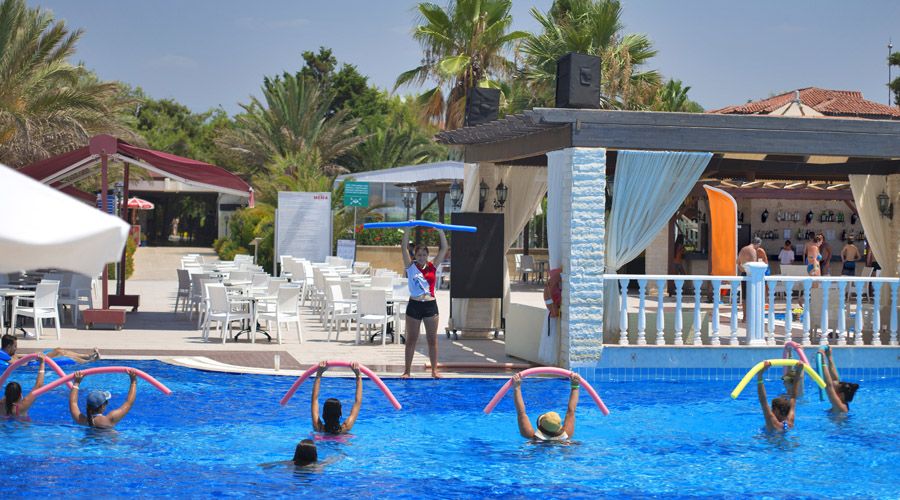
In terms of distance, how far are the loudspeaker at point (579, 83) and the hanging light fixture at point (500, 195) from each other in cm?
370

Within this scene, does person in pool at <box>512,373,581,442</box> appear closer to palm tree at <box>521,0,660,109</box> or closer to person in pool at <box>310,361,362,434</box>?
person in pool at <box>310,361,362,434</box>

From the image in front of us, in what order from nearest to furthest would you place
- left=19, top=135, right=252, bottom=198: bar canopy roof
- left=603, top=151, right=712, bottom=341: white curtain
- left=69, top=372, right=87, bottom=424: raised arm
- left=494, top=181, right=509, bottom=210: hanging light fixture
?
left=69, top=372, right=87, bottom=424: raised arm → left=603, top=151, right=712, bottom=341: white curtain → left=494, top=181, right=509, bottom=210: hanging light fixture → left=19, top=135, right=252, bottom=198: bar canopy roof

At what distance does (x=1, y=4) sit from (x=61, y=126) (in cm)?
305

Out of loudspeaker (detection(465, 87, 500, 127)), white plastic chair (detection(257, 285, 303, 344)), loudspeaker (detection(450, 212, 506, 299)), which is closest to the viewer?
white plastic chair (detection(257, 285, 303, 344))

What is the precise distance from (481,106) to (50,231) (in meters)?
13.7

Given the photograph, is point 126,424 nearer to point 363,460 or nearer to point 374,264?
point 363,460

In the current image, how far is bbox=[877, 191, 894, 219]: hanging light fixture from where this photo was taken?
1578 cm

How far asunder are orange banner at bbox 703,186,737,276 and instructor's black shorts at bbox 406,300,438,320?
5.57 meters

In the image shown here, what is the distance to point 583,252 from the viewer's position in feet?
43.1

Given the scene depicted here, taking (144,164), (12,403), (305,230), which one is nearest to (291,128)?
(305,230)

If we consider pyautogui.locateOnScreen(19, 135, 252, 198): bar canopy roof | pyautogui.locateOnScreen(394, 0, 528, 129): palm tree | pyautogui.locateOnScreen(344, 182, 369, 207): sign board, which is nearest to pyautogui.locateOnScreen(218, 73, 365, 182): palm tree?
pyautogui.locateOnScreen(394, 0, 528, 129): palm tree

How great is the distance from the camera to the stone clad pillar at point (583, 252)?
13.0m

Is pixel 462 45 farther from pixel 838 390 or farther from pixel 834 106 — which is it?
pixel 838 390

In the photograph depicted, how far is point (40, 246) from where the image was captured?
13.9 feet
